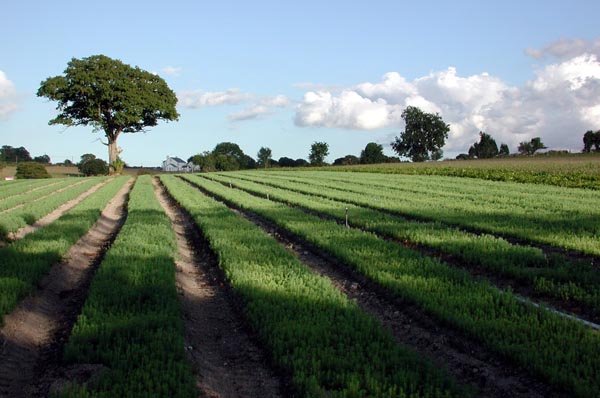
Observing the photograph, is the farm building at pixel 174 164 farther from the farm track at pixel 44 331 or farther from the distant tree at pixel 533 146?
the farm track at pixel 44 331

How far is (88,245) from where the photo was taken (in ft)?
44.9

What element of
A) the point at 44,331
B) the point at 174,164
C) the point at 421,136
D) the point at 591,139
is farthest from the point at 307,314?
the point at 174,164

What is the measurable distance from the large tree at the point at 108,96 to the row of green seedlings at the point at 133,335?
60.1m

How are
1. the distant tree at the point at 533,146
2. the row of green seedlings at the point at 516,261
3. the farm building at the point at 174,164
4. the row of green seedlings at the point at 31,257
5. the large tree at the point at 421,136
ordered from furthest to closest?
the farm building at the point at 174,164 < the distant tree at the point at 533,146 < the large tree at the point at 421,136 < the row of green seedlings at the point at 31,257 < the row of green seedlings at the point at 516,261

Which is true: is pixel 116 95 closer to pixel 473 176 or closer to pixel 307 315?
pixel 473 176

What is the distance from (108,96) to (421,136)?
82.1m

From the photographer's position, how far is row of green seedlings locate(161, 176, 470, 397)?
4523 millimetres

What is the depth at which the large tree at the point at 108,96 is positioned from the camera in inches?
2475

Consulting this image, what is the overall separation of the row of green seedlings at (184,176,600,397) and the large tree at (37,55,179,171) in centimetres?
6050

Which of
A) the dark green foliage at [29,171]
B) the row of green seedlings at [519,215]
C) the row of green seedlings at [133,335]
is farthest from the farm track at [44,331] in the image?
the dark green foliage at [29,171]

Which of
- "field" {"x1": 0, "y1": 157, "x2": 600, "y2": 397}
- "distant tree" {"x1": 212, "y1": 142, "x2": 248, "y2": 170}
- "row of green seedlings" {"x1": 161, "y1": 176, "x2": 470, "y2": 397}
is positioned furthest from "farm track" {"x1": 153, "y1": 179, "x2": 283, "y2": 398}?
"distant tree" {"x1": 212, "y1": 142, "x2": 248, "y2": 170}

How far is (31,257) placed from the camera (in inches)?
391

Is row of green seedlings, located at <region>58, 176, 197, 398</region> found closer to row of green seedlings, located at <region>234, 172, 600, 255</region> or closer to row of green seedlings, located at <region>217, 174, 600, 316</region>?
row of green seedlings, located at <region>217, 174, 600, 316</region>

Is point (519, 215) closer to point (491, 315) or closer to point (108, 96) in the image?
point (491, 315)
